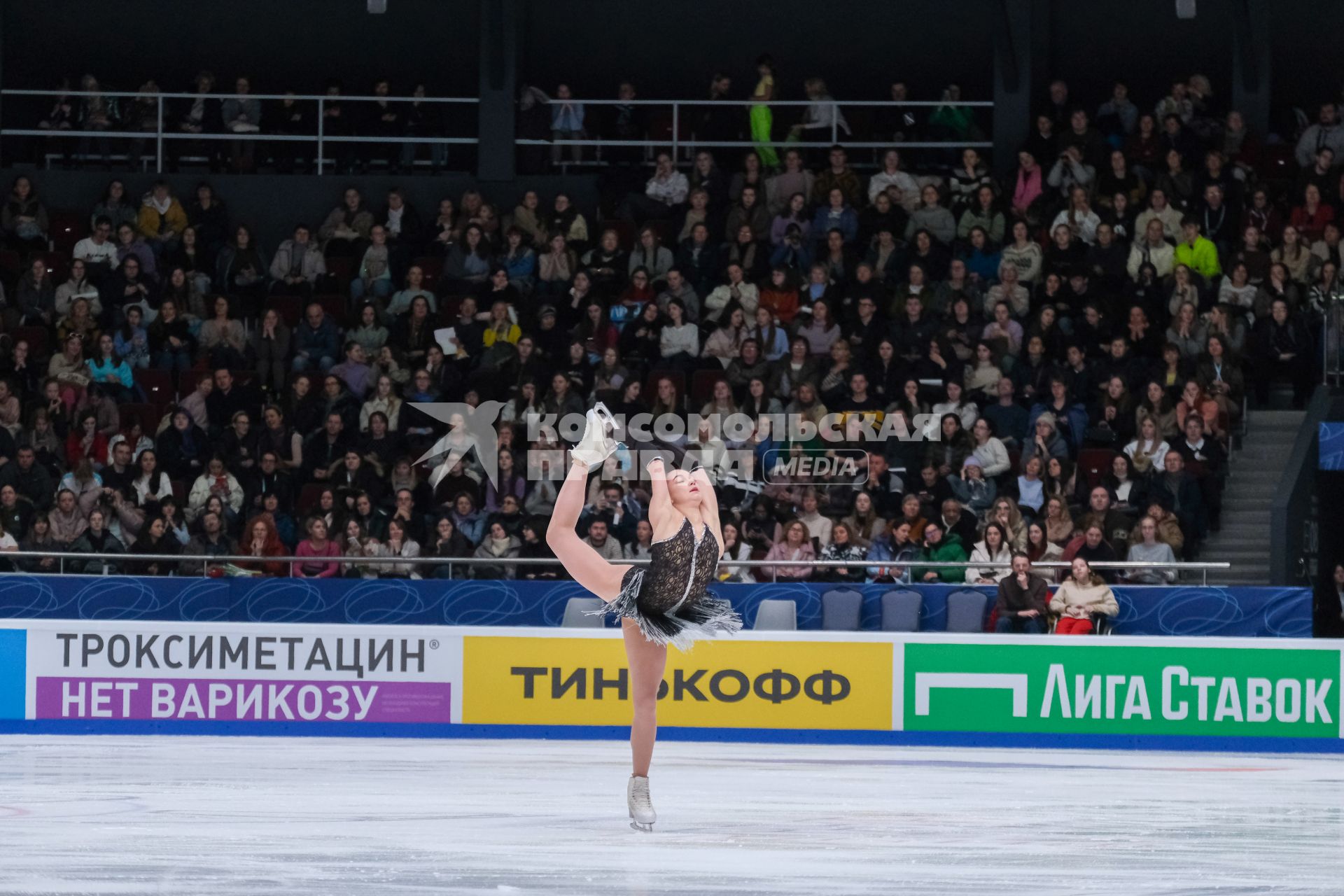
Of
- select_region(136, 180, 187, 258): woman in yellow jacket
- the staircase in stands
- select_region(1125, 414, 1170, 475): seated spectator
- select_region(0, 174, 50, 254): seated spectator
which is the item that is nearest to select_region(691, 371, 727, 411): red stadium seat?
select_region(1125, 414, 1170, 475): seated spectator

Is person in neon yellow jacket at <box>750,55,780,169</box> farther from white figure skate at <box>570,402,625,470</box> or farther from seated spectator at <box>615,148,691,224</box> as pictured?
white figure skate at <box>570,402,625,470</box>

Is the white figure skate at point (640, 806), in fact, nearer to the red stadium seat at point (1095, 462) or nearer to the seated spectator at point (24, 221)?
the red stadium seat at point (1095, 462)

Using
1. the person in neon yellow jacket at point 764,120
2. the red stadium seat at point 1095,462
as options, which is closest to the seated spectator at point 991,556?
the red stadium seat at point 1095,462

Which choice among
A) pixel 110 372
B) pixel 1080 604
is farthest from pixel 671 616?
pixel 110 372

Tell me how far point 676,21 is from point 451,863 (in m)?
16.6

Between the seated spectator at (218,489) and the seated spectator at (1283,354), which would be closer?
the seated spectator at (218,489)

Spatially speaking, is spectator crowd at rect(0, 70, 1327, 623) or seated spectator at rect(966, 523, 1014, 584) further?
spectator crowd at rect(0, 70, 1327, 623)

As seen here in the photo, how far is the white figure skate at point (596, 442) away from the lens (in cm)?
802

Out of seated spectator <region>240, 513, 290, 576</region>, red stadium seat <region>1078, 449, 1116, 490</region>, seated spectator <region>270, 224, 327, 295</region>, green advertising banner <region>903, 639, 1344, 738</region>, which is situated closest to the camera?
green advertising banner <region>903, 639, 1344, 738</region>

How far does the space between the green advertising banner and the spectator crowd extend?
2.79ft

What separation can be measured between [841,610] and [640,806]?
20.5ft

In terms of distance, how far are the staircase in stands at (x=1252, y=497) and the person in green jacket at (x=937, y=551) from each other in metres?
2.27

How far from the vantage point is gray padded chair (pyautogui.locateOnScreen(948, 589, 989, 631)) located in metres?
14.2

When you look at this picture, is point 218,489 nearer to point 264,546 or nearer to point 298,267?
point 264,546
